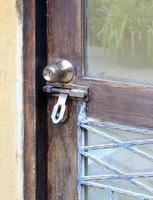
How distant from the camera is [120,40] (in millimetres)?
1570

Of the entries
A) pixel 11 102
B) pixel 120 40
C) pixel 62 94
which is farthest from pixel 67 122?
pixel 120 40

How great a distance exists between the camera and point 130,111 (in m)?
1.57

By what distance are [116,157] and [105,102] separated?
175 mm

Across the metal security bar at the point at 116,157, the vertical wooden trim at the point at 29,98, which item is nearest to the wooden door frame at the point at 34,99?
the vertical wooden trim at the point at 29,98

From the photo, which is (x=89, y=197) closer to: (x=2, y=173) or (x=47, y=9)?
(x=2, y=173)

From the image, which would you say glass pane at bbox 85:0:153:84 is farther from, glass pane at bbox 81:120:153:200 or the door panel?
glass pane at bbox 81:120:153:200

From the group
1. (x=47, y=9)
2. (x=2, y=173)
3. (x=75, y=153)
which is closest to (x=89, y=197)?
(x=75, y=153)

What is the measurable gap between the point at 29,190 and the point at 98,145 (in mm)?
290

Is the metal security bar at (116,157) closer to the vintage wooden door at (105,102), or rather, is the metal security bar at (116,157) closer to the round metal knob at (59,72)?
the vintage wooden door at (105,102)

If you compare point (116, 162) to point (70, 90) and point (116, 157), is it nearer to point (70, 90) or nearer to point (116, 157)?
point (116, 157)

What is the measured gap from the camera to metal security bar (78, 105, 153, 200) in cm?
157

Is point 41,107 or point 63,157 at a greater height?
point 41,107

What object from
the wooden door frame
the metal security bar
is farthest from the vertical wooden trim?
the metal security bar

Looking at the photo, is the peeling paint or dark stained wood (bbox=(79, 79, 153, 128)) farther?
the peeling paint
